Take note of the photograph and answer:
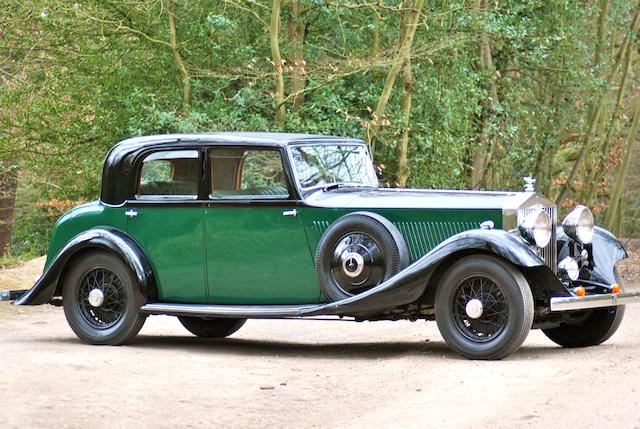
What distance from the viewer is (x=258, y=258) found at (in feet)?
31.2

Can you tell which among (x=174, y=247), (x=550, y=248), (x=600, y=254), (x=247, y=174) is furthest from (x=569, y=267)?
(x=174, y=247)

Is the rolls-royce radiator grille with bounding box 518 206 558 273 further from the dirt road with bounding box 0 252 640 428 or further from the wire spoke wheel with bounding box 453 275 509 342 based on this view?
the dirt road with bounding box 0 252 640 428

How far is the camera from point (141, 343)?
10.2m

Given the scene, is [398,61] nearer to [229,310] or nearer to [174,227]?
[174,227]

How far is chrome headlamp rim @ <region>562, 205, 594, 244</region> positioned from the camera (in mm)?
9523

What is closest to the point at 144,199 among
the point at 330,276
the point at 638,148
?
the point at 330,276

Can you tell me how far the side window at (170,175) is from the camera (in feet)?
32.3

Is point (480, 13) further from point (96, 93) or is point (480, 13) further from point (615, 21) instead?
point (615, 21)

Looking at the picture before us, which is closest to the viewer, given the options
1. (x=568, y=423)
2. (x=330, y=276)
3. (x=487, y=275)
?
(x=568, y=423)

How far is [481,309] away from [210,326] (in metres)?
3.30

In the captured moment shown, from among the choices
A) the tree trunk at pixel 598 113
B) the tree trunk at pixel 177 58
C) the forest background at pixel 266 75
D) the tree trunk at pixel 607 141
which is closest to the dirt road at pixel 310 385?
the forest background at pixel 266 75

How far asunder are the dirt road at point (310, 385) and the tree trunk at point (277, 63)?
5.51m

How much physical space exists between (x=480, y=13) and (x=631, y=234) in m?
20.5

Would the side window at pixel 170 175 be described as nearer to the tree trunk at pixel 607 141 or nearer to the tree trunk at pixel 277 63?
the tree trunk at pixel 277 63
